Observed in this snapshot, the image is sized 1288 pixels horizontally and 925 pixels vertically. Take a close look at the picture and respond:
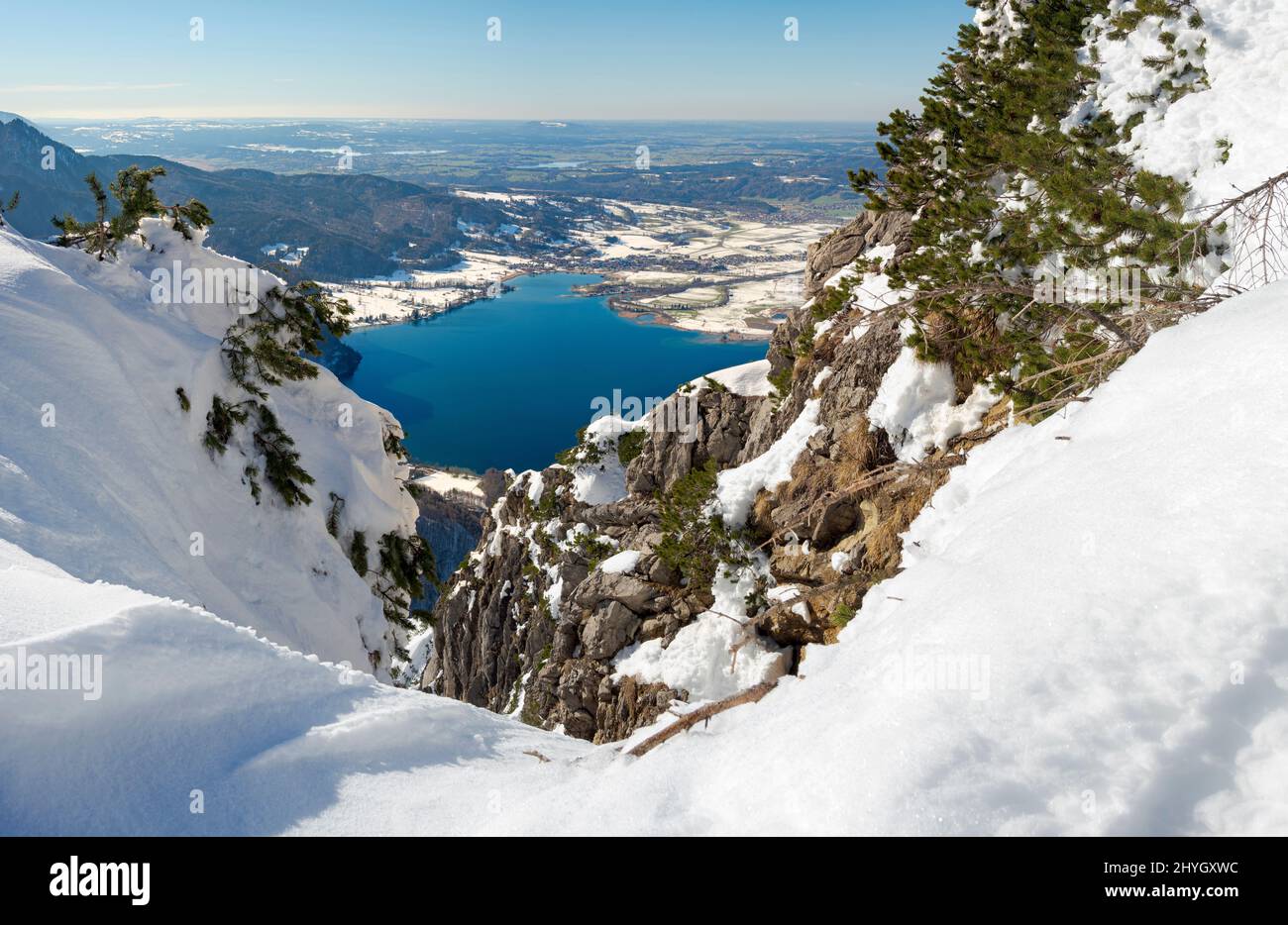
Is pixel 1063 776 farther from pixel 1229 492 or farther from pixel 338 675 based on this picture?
pixel 338 675

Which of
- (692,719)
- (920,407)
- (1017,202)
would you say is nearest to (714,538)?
(920,407)

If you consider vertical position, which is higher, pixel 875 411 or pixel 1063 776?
pixel 875 411

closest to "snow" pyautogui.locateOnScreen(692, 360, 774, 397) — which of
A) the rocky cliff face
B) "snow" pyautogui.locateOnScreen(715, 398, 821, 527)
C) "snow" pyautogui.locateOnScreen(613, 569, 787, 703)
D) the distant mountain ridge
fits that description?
the rocky cliff face

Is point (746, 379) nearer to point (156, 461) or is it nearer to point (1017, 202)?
point (1017, 202)

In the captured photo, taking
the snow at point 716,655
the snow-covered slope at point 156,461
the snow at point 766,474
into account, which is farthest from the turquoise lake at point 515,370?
the snow at point 766,474

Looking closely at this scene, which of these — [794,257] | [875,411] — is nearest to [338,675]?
[875,411]
